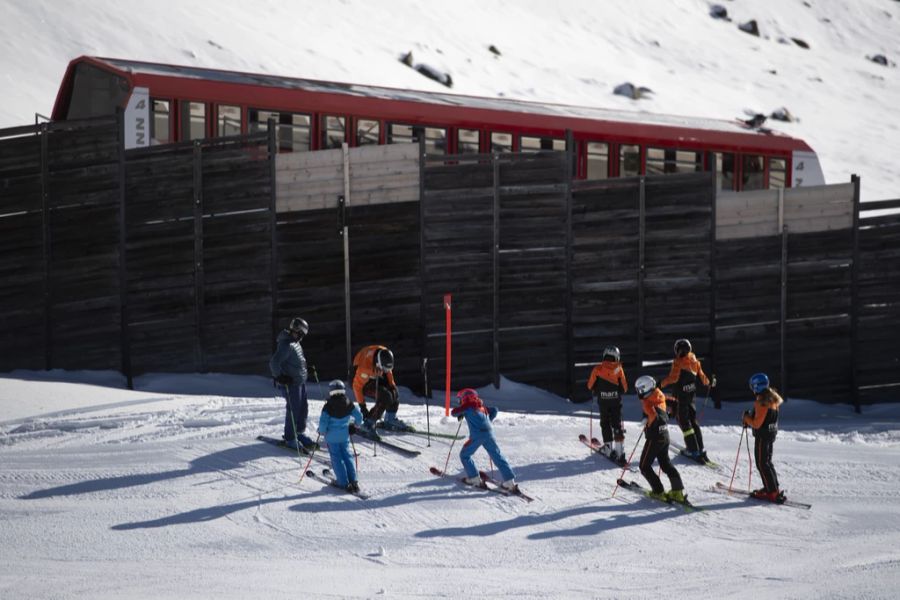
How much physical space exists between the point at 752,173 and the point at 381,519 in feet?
60.9

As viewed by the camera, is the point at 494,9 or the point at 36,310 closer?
the point at 36,310

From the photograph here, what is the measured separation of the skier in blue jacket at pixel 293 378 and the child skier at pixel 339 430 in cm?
124

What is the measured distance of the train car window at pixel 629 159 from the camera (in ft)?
86.3

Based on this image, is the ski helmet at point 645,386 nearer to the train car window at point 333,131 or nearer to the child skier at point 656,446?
the child skier at point 656,446

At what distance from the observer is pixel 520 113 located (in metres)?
25.0

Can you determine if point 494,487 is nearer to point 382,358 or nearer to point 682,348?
point 382,358

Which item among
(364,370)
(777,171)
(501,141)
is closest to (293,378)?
(364,370)

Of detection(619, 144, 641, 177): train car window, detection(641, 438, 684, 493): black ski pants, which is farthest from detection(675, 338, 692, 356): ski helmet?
detection(619, 144, 641, 177): train car window

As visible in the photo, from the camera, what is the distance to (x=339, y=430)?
13242 mm

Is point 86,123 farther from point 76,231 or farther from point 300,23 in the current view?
point 300,23

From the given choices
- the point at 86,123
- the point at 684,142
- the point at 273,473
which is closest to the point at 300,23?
the point at 684,142

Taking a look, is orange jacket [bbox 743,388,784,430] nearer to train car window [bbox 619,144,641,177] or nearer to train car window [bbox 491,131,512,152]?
train car window [bbox 491,131,512,152]

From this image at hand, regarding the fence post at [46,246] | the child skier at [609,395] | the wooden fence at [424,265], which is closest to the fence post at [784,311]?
the wooden fence at [424,265]

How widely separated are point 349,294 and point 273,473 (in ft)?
19.6
